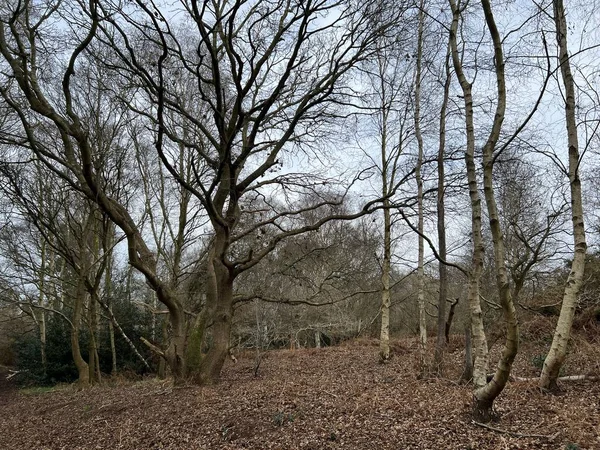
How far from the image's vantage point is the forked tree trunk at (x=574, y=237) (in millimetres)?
4828

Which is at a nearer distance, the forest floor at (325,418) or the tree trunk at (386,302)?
the forest floor at (325,418)

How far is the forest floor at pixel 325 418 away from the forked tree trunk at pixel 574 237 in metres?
0.43

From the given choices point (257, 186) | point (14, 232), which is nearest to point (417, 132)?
point (257, 186)

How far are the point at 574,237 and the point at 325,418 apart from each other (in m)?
3.85

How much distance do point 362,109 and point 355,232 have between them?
786 centimetres

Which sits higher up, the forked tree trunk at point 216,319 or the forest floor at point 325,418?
the forked tree trunk at point 216,319

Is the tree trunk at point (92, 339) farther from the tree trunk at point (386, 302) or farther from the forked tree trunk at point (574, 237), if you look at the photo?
the forked tree trunk at point (574, 237)

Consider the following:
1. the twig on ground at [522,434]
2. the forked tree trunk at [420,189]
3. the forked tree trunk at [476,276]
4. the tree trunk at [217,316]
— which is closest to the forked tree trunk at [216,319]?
the tree trunk at [217,316]

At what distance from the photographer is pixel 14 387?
1593 centimetres

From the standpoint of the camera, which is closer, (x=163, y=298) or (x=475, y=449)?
(x=475, y=449)

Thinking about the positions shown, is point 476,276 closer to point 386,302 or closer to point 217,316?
point 217,316

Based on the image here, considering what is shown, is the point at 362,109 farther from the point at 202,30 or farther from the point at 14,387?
the point at 14,387

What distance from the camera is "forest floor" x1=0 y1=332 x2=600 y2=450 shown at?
3.96 m

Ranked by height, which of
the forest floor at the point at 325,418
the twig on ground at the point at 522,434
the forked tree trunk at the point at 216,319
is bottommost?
the forest floor at the point at 325,418
